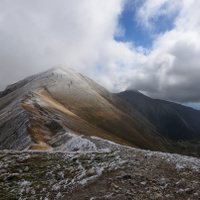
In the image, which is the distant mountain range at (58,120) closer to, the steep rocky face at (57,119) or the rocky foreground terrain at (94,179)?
the steep rocky face at (57,119)

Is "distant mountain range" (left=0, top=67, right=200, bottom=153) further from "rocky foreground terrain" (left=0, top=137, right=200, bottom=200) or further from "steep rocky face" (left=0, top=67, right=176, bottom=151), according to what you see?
"rocky foreground terrain" (left=0, top=137, right=200, bottom=200)

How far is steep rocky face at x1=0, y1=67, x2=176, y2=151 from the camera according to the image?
45.9 meters

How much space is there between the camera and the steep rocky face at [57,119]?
4591 cm

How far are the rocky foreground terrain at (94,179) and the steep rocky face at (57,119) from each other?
1986cm

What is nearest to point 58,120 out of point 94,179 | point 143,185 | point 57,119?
point 57,119

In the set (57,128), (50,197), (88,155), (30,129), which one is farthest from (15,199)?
(57,128)

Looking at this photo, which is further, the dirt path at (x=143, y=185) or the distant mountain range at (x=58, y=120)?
the distant mountain range at (x=58, y=120)

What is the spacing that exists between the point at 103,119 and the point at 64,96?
153 feet

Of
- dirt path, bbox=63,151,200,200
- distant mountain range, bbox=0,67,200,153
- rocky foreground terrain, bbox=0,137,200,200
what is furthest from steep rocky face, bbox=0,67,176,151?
dirt path, bbox=63,151,200,200

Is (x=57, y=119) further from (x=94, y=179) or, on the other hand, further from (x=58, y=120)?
(x=94, y=179)

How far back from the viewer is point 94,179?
12328mm

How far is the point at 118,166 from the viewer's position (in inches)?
575

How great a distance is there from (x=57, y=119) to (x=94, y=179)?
52.8 meters

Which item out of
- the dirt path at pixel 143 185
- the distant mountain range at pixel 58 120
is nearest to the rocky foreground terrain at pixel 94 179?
the dirt path at pixel 143 185
